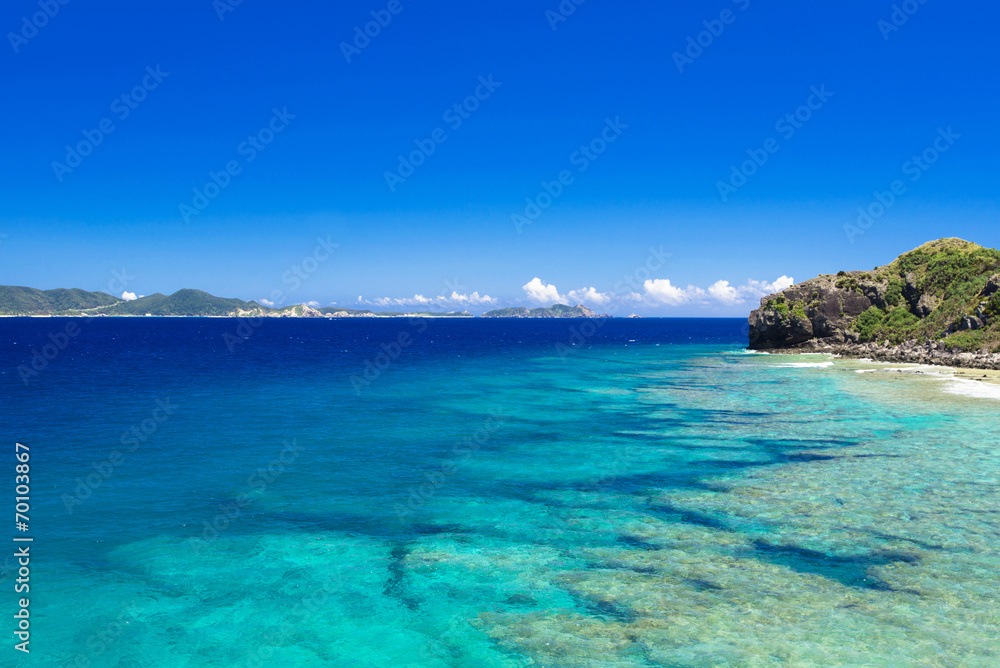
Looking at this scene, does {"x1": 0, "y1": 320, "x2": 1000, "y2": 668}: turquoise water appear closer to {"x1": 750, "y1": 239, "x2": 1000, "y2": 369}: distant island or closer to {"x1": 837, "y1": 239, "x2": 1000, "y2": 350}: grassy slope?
{"x1": 750, "y1": 239, "x2": 1000, "y2": 369}: distant island

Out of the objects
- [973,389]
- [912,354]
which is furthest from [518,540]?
[912,354]

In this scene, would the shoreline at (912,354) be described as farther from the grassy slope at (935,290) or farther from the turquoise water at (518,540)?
the turquoise water at (518,540)

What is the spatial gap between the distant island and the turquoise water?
41.8m

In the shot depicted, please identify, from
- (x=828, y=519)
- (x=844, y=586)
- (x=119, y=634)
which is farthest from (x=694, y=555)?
(x=119, y=634)

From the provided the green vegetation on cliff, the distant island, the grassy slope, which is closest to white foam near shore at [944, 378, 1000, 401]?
the distant island

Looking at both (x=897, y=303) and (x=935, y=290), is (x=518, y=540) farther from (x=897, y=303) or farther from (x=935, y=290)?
(x=897, y=303)

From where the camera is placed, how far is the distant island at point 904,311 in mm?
73750

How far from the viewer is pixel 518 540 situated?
59.5 ft

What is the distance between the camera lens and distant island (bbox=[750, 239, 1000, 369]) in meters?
73.8

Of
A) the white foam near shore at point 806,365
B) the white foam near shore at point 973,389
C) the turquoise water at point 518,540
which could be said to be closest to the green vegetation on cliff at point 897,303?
the white foam near shore at point 806,365

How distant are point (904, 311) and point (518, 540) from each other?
99.8 metres

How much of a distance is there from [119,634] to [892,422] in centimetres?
3978

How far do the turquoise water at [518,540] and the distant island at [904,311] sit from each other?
4185 cm

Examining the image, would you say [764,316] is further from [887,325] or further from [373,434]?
[373,434]
